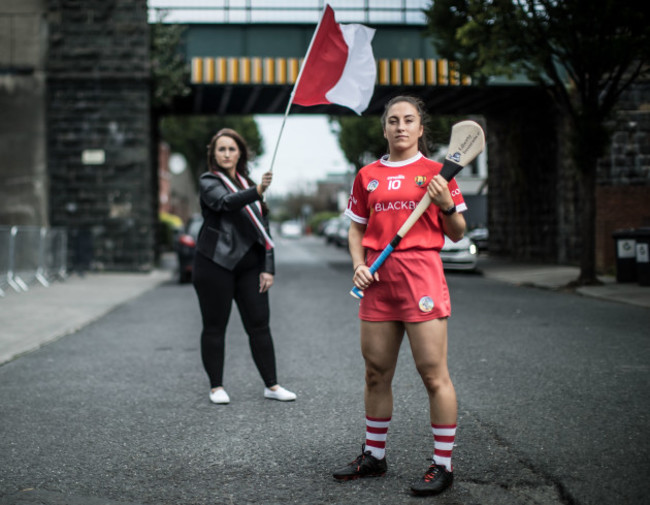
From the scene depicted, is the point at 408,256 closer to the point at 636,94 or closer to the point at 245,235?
the point at 245,235

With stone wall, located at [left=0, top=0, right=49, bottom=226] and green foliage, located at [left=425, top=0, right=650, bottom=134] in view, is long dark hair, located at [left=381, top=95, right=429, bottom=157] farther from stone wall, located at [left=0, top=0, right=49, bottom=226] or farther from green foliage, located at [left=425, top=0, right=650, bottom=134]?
stone wall, located at [left=0, top=0, right=49, bottom=226]

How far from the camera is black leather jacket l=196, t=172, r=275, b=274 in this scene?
16.4ft

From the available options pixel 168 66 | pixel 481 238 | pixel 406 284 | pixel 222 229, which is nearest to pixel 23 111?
pixel 168 66

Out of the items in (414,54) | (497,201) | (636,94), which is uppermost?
(414,54)

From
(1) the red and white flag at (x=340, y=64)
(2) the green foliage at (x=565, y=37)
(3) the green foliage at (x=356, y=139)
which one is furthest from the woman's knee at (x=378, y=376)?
(3) the green foliage at (x=356, y=139)

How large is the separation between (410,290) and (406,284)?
3 centimetres

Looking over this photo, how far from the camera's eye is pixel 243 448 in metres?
4.04

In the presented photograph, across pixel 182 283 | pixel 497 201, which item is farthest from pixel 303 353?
pixel 497 201

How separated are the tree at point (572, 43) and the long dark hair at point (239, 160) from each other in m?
8.96

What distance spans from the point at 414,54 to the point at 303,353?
Result: 1351 cm

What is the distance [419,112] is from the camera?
3.41m

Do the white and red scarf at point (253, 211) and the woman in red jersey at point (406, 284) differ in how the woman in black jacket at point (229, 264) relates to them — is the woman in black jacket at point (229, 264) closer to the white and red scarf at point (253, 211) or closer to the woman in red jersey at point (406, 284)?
the white and red scarf at point (253, 211)

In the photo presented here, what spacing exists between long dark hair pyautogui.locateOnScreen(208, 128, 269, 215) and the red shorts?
197 cm

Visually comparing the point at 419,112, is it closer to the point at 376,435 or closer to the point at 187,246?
the point at 376,435
